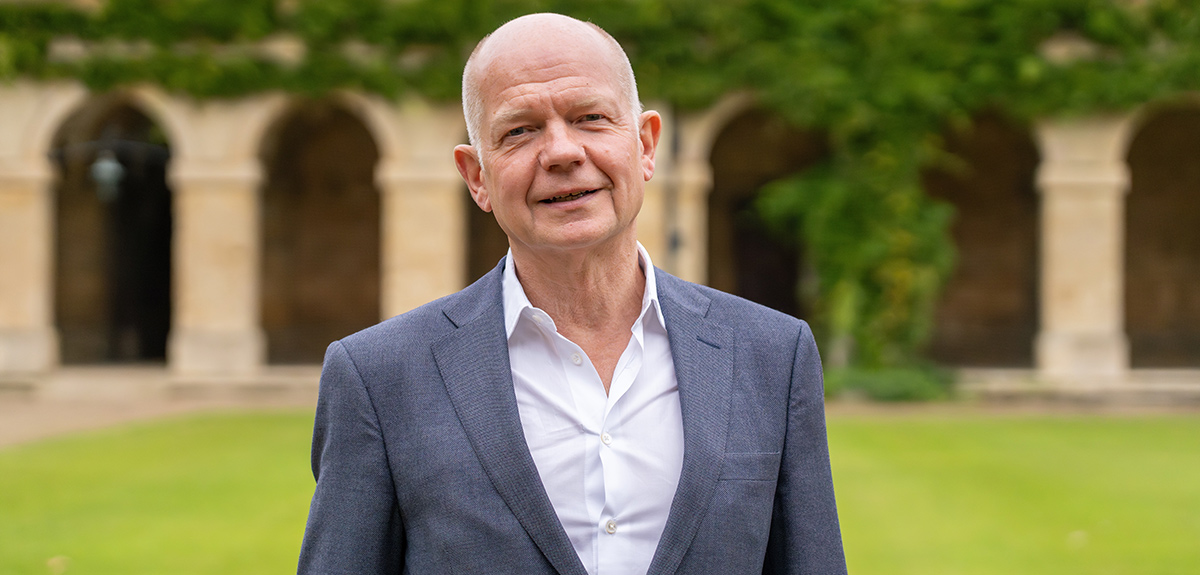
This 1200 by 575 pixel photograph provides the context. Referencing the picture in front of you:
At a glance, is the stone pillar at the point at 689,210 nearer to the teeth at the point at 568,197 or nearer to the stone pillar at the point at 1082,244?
the stone pillar at the point at 1082,244

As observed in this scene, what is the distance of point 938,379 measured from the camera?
1373 cm

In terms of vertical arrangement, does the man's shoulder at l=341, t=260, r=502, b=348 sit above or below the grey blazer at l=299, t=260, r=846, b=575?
above

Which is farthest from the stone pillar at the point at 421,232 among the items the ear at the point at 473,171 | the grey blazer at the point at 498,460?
the grey blazer at the point at 498,460

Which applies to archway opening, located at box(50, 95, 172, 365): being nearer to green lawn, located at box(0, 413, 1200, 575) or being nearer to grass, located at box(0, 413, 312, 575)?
grass, located at box(0, 413, 312, 575)

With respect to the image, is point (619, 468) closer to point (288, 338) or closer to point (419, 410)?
point (419, 410)

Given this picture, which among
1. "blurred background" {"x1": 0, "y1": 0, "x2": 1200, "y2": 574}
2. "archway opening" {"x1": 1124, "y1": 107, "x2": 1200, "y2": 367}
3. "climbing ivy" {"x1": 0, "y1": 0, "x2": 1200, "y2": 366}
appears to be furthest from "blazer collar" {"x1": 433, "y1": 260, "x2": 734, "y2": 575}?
"archway opening" {"x1": 1124, "y1": 107, "x2": 1200, "y2": 367}

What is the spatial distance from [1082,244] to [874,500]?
8.76 m

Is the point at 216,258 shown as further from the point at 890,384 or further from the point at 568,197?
the point at 568,197

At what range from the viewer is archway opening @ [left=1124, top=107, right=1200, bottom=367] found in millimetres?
17312

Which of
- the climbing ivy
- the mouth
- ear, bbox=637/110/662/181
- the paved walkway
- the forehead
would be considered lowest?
the paved walkway

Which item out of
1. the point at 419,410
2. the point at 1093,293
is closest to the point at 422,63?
the point at 1093,293

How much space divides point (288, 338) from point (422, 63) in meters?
5.88

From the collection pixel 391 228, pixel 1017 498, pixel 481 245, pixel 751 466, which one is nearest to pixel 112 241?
pixel 391 228

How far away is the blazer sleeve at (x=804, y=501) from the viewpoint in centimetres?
163
